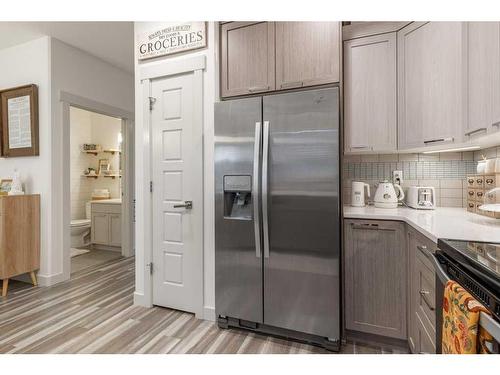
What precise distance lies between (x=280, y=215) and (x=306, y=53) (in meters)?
1.13

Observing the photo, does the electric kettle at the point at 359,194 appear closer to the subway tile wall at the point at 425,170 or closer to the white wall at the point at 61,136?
the subway tile wall at the point at 425,170

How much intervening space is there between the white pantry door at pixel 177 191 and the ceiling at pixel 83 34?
1.10 meters

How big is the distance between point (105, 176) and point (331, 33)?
15.9ft

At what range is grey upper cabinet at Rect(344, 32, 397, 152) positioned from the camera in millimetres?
2162

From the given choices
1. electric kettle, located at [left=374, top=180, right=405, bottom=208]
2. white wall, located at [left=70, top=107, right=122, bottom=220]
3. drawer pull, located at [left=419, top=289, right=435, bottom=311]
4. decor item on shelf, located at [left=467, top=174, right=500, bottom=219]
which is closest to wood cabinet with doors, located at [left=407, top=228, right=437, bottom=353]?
drawer pull, located at [left=419, top=289, right=435, bottom=311]

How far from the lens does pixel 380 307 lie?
6.18 ft

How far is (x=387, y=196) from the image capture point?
90.3 inches

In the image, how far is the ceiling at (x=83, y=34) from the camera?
2.87 metres

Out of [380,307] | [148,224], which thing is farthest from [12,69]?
[380,307]

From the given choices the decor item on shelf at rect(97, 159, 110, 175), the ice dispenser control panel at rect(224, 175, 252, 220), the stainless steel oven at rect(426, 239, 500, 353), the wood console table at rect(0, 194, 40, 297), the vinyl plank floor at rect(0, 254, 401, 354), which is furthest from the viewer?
the decor item on shelf at rect(97, 159, 110, 175)

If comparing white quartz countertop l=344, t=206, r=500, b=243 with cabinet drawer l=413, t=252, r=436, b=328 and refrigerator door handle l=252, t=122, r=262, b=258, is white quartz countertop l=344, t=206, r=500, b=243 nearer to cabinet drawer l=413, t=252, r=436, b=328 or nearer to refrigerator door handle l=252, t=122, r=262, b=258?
cabinet drawer l=413, t=252, r=436, b=328

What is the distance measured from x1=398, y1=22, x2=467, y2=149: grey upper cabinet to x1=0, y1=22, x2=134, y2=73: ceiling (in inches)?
102

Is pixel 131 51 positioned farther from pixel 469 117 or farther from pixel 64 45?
pixel 469 117

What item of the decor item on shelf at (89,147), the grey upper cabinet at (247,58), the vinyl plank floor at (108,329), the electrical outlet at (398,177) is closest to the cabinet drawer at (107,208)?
the decor item on shelf at (89,147)
